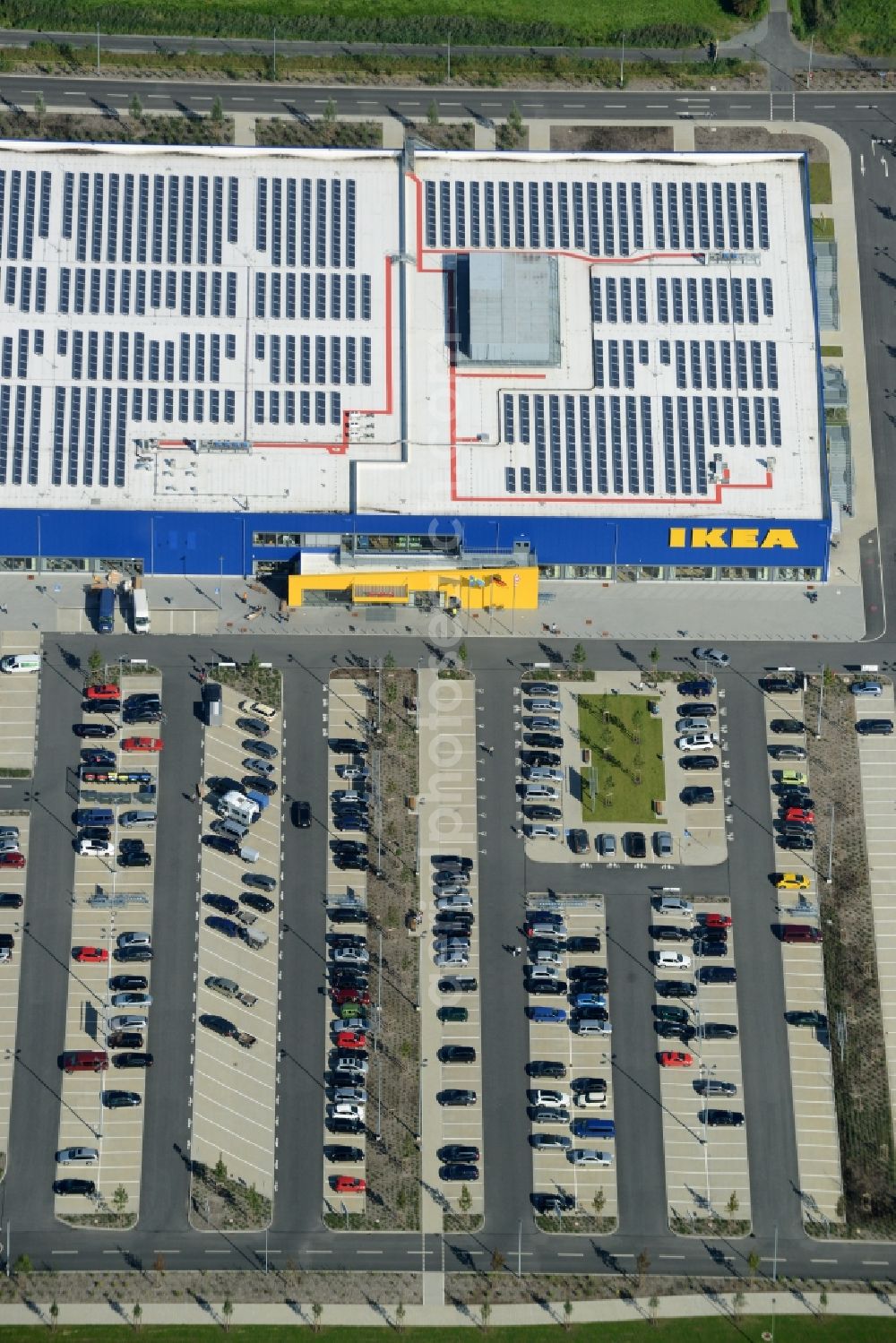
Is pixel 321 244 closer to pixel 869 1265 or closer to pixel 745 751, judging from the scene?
pixel 745 751

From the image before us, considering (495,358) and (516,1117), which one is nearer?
(516,1117)

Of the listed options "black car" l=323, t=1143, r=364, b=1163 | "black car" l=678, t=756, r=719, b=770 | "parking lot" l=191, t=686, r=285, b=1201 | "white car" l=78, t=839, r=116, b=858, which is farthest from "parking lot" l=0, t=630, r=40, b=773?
"black car" l=678, t=756, r=719, b=770

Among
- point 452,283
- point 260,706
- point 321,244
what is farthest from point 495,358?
point 260,706

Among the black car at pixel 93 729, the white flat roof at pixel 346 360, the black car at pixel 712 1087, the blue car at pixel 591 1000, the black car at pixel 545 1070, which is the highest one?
the white flat roof at pixel 346 360

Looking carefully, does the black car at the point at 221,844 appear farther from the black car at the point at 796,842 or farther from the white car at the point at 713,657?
the black car at the point at 796,842

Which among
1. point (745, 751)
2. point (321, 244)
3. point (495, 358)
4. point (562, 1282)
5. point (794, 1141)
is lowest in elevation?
point (562, 1282)

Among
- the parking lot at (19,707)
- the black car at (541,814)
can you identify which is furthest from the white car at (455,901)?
the parking lot at (19,707)

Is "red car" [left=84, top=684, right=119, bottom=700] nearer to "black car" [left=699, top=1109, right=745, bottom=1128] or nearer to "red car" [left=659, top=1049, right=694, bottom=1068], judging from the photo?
"red car" [left=659, top=1049, right=694, bottom=1068]
